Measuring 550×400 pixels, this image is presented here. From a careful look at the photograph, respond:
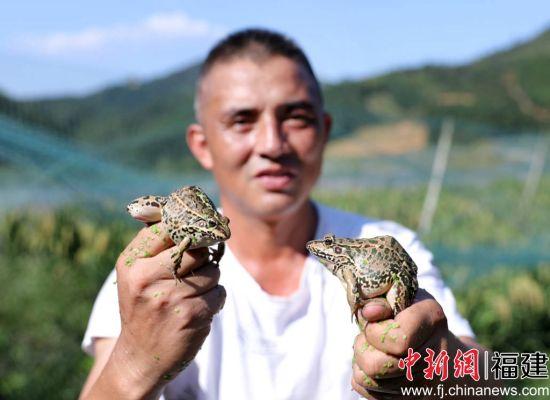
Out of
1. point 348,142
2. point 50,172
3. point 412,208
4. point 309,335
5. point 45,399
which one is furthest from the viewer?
point 348,142

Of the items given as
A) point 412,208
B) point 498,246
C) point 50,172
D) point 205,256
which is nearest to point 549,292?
point 498,246

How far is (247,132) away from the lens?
314 cm

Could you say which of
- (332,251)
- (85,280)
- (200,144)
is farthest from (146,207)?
(85,280)

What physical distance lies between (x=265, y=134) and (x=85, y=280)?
14.7 ft

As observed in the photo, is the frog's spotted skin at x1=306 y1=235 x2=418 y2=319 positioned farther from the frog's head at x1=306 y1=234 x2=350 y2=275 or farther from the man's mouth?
the man's mouth

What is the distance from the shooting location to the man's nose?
3.04 metres

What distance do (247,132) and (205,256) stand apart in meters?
1.11

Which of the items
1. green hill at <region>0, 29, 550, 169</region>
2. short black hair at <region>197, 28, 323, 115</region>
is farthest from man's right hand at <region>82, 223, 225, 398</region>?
green hill at <region>0, 29, 550, 169</region>

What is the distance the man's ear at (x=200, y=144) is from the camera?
3.46m

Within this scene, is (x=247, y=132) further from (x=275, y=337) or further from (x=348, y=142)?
(x=348, y=142)

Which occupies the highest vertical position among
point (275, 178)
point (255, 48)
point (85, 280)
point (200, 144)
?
point (255, 48)

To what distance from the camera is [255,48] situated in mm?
3303

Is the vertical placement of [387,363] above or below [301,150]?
below

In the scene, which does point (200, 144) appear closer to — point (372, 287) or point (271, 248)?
point (271, 248)
